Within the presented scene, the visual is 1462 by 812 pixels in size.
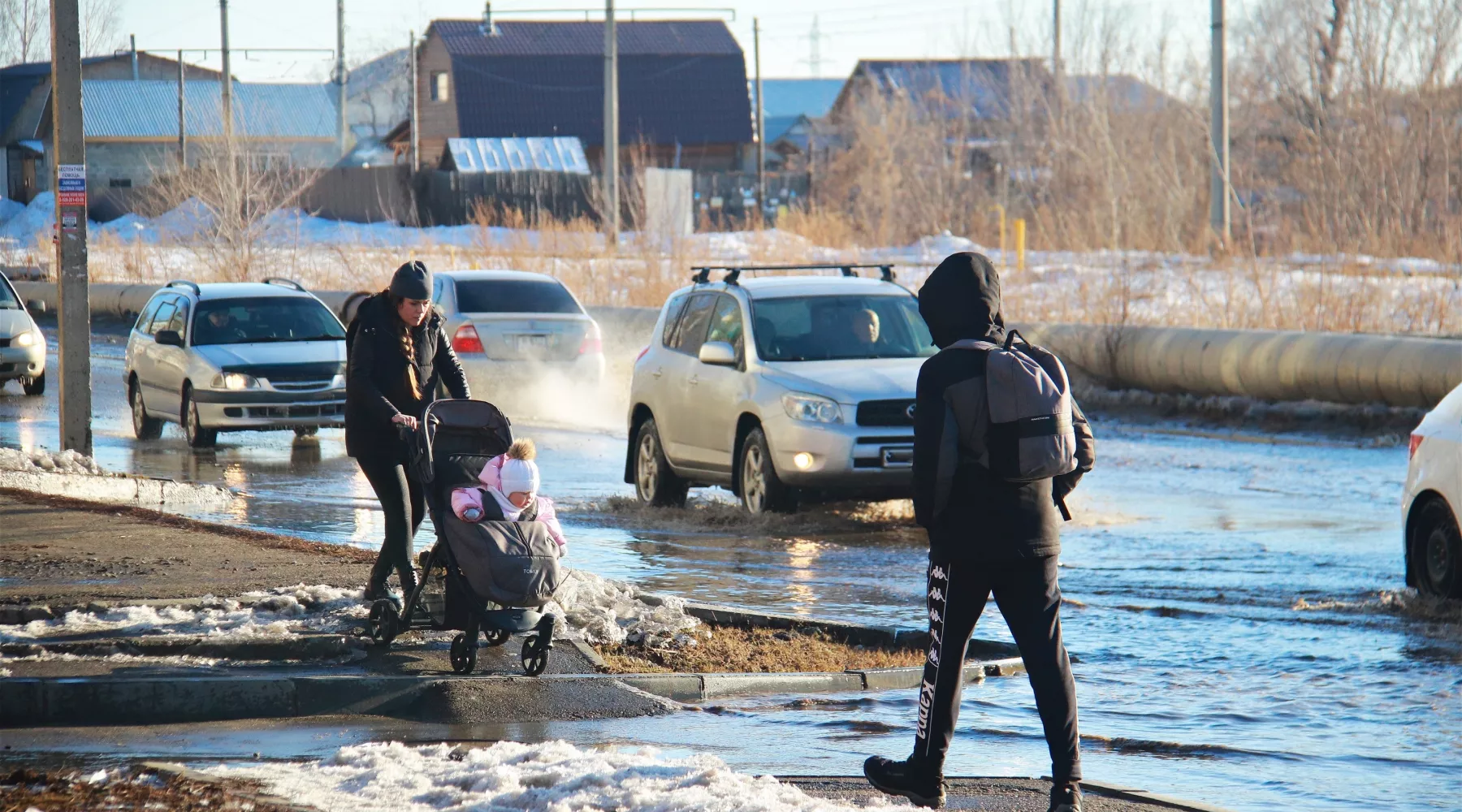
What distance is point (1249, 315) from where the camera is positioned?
72.8ft

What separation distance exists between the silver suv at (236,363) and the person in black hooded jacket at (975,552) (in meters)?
11.8

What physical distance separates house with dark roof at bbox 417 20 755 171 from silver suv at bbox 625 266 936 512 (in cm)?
6153

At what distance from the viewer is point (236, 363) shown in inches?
685

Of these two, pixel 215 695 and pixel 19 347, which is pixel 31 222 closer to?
pixel 19 347

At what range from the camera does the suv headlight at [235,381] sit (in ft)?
56.9

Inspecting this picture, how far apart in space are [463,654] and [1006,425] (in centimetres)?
288

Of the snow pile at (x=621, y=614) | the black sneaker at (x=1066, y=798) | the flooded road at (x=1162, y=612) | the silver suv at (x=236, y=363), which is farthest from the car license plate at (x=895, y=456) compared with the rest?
the black sneaker at (x=1066, y=798)

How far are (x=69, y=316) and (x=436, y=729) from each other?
Result: 342 inches

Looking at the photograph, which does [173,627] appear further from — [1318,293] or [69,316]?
[1318,293]

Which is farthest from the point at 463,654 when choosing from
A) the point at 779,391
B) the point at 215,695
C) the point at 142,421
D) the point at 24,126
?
the point at 24,126

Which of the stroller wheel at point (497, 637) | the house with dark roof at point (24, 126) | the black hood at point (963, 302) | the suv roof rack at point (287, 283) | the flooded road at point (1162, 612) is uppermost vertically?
the house with dark roof at point (24, 126)

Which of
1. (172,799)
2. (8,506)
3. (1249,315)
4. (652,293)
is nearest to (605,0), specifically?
(652,293)

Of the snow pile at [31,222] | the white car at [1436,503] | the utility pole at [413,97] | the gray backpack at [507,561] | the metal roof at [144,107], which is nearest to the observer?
the gray backpack at [507,561]

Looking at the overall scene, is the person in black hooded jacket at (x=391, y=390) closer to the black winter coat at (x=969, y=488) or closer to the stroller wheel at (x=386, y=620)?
the stroller wheel at (x=386, y=620)
